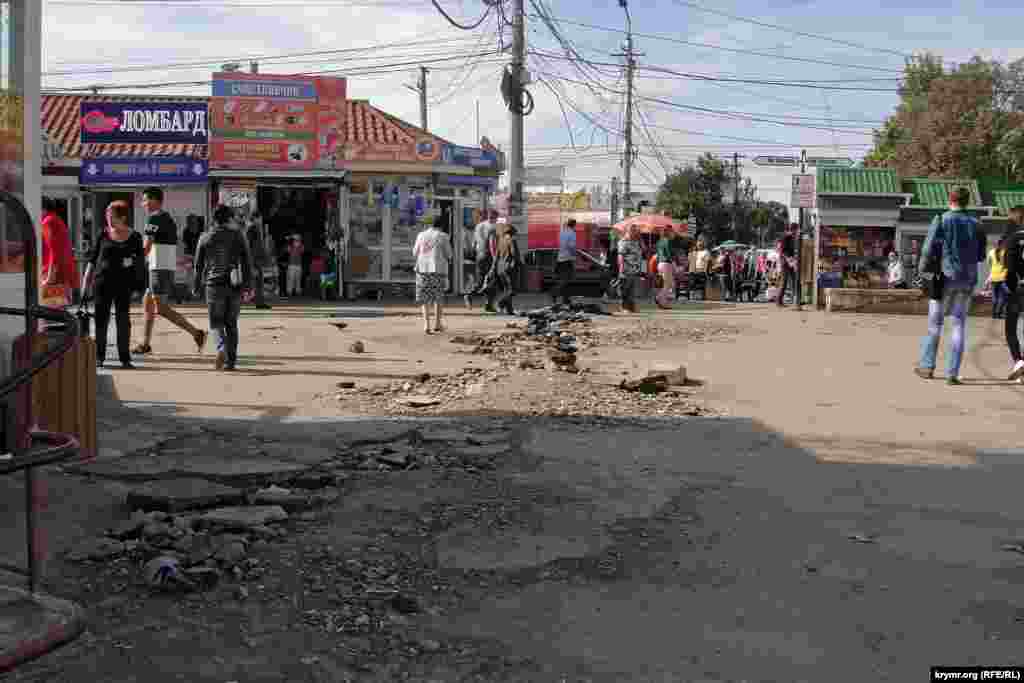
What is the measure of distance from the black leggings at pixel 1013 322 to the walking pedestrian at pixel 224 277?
7.99 m

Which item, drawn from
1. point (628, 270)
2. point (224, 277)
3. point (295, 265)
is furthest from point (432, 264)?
point (295, 265)

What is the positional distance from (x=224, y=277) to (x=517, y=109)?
19.8 meters

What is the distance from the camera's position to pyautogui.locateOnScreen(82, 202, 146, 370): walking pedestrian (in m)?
12.2

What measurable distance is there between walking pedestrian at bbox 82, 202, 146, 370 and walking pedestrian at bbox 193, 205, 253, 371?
0.66 metres

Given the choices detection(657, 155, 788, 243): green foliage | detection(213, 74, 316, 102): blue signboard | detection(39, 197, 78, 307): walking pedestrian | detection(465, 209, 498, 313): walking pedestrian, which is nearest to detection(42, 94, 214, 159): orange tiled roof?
detection(213, 74, 316, 102): blue signboard

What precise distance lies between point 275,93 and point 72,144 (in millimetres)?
5877

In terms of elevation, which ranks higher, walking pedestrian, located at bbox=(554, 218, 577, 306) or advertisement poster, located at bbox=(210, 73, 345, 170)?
advertisement poster, located at bbox=(210, 73, 345, 170)

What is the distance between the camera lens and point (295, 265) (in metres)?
28.9

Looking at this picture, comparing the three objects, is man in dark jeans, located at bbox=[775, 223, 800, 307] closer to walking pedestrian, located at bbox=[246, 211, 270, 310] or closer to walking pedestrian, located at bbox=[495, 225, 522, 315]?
walking pedestrian, located at bbox=[495, 225, 522, 315]

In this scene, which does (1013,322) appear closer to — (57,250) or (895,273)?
(57,250)

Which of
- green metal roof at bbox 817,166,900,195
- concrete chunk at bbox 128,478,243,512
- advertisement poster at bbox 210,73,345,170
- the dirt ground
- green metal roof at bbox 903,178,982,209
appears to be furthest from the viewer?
green metal roof at bbox 903,178,982,209

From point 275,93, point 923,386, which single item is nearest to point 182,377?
point 923,386

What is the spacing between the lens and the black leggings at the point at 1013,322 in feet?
41.5

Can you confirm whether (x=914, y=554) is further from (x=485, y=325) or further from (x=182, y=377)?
(x=485, y=325)
